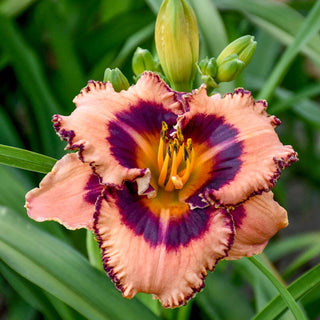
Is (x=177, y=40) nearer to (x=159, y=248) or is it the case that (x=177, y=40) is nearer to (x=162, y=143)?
(x=162, y=143)

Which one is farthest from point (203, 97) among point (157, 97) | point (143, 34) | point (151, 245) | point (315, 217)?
point (315, 217)

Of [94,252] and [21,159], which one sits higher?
[21,159]

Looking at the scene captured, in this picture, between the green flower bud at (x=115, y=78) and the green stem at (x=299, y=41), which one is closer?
the green flower bud at (x=115, y=78)

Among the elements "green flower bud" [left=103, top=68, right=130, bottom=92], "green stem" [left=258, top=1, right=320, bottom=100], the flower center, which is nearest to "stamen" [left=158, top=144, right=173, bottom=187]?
the flower center

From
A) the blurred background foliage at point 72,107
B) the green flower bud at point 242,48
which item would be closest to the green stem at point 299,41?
the blurred background foliage at point 72,107

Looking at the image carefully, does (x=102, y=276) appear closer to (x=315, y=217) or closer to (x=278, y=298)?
(x=278, y=298)

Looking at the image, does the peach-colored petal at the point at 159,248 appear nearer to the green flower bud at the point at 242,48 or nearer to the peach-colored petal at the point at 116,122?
the peach-colored petal at the point at 116,122

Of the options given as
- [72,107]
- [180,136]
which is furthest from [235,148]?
[72,107]

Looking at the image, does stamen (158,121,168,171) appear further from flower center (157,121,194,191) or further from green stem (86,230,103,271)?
green stem (86,230,103,271)
